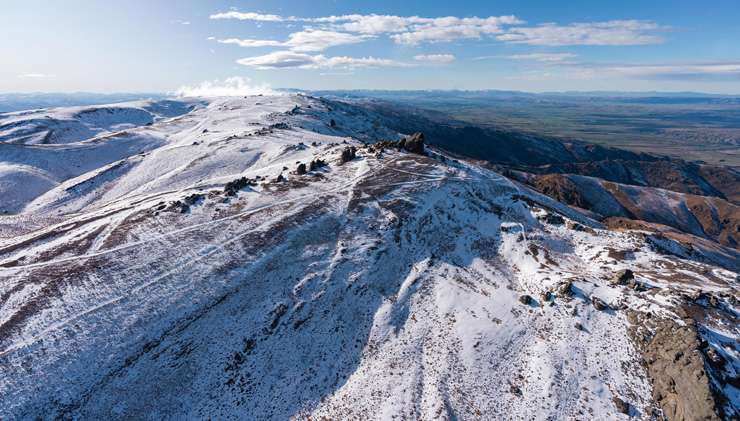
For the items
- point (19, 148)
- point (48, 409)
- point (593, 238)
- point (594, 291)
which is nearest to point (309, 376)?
point (48, 409)

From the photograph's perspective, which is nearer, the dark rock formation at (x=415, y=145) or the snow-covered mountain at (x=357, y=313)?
the snow-covered mountain at (x=357, y=313)

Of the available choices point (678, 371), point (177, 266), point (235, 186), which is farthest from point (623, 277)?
point (235, 186)

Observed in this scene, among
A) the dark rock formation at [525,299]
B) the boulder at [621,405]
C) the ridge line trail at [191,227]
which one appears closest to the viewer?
the boulder at [621,405]

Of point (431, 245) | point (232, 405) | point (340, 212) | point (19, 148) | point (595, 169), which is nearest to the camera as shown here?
point (232, 405)

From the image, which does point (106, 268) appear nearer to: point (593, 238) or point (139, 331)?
point (139, 331)

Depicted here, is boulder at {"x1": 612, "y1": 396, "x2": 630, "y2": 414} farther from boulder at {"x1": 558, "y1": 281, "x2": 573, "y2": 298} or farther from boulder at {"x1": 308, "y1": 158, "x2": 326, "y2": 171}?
boulder at {"x1": 308, "y1": 158, "x2": 326, "y2": 171}

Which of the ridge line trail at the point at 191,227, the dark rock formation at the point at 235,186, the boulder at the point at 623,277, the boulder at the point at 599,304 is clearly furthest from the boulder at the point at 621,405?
the dark rock formation at the point at 235,186

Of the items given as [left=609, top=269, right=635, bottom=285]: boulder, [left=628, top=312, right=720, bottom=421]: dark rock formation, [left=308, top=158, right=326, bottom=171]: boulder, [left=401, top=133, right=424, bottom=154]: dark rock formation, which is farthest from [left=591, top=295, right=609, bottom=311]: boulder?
[left=401, top=133, right=424, bottom=154]: dark rock formation

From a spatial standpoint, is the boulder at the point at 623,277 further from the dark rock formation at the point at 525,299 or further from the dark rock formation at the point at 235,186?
the dark rock formation at the point at 235,186

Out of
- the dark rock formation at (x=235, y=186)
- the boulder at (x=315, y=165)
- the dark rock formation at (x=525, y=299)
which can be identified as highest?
the boulder at (x=315, y=165)
